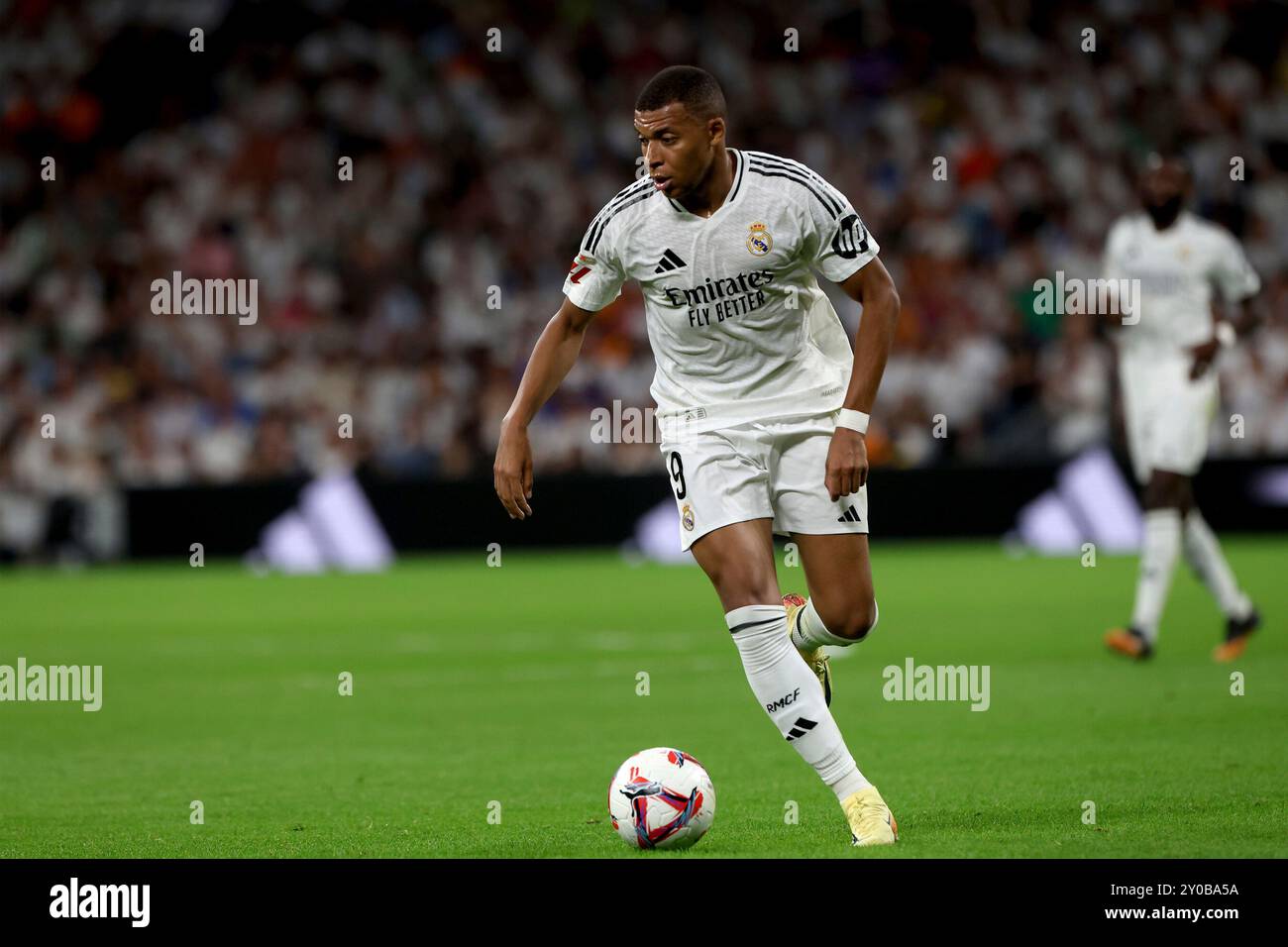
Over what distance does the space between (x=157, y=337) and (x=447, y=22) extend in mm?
6418

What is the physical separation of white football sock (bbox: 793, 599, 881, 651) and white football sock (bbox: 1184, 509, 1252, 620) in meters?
5.18

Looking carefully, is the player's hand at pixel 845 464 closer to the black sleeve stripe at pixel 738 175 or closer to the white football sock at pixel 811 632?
the white football sock at pixel 811 632

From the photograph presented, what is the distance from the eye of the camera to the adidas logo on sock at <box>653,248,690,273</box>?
21.1 feet

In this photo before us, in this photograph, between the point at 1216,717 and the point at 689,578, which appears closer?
the point at 1216,717

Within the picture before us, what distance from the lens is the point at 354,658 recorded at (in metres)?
12.6

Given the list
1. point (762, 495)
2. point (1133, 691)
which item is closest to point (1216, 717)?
point (1133, 691)

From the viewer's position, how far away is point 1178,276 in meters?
11.7

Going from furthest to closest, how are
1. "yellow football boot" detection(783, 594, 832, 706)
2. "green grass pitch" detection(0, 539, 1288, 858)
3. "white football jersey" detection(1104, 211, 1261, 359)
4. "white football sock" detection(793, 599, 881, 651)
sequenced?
"white football jersey" detection(1104, 211, 1261, 359) < "yellow football boot" detection(783, 594, 832, 706) < "white football sock" detection(793, 599, 881, 651) < "green grass pitch" detection(0, 539, 1288, 858)

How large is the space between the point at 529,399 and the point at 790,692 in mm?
1368

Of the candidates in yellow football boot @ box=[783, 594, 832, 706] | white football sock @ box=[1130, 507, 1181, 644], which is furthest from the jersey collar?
white football sock @ box=[1130, 507, 1181, 644]

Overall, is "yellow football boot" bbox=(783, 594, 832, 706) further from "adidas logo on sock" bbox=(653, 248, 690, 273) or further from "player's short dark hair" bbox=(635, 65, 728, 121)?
"player's short dark hair" bbox=(635, 65, 728, 121)

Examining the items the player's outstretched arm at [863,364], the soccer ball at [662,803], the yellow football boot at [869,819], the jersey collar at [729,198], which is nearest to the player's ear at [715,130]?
the jersey collar at [729,198]
